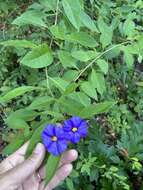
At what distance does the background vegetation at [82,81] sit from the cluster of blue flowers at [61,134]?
30 millimetres

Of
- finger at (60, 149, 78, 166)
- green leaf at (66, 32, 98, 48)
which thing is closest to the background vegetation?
green leaf at (66, 32, 98, 48)

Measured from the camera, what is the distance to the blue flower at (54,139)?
1.11 m

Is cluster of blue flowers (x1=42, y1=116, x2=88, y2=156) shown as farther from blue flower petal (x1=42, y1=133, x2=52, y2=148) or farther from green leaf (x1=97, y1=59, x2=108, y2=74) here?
green leaf (x1=97, y1=59, x2=108, y2=74)

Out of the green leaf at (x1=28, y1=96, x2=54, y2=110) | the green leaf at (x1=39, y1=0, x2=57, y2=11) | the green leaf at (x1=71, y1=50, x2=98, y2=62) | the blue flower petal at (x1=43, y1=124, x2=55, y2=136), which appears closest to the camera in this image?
the blue flower petal at (x1=43, y1=124, x2=55, y2=136)

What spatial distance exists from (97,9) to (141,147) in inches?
29.2

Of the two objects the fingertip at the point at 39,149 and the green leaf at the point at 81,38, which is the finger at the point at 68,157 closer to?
the fingertip at the point at 39,149

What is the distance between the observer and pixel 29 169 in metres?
1.31

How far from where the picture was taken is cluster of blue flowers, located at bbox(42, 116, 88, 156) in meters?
1.12

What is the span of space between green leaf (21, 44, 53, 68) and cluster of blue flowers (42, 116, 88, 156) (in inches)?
7.8

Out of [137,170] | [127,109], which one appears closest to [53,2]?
[137,170]

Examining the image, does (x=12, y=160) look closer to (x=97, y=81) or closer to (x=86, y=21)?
(x=97, y=81)

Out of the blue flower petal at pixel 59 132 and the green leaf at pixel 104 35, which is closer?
the blue flower petal at pixel 59 132

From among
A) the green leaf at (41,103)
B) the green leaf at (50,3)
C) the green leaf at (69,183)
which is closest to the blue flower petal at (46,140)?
the green leaf at (41,103)

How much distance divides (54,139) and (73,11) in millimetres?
404
